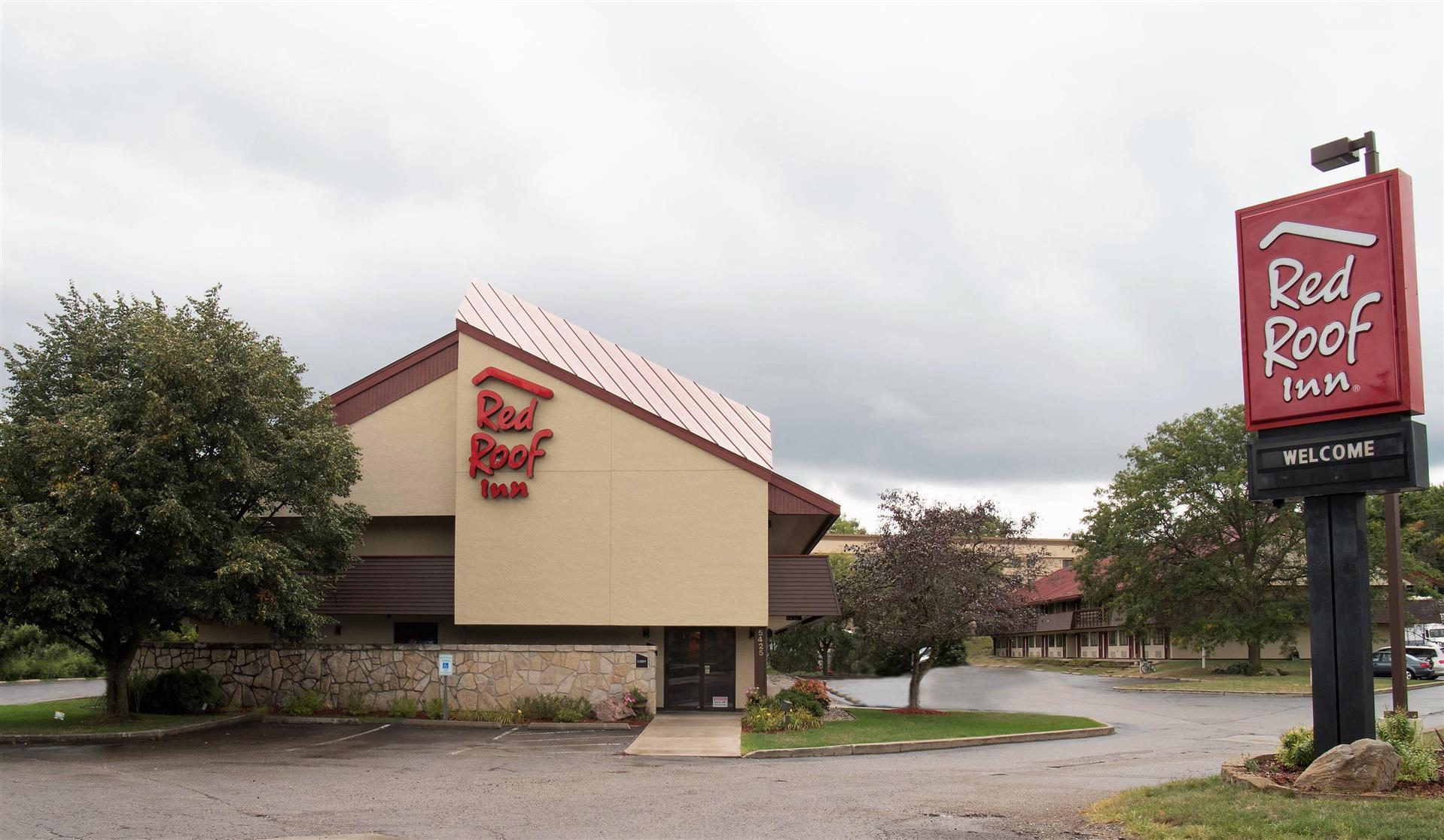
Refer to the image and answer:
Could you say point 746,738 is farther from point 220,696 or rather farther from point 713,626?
point 220,696

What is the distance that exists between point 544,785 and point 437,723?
1006 centimetres

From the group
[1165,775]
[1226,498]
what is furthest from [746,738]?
[1226,498]

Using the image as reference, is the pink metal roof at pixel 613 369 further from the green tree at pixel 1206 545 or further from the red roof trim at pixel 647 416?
the green tree at pixel 1206 545

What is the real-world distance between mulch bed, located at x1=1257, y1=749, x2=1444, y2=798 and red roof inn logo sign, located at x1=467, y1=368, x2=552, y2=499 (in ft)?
59.2

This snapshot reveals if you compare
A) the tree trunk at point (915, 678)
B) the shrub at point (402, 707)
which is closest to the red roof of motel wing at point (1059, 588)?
the tree trunk at point (915, 678)

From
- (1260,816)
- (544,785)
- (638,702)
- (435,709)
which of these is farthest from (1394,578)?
(435,709)

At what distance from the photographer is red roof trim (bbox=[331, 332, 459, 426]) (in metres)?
29.1

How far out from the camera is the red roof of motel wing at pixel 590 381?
27.2 m

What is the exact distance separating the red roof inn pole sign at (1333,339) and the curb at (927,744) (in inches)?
382

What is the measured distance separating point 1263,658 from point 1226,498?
1235cm

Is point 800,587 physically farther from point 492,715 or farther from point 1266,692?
point 1266,692

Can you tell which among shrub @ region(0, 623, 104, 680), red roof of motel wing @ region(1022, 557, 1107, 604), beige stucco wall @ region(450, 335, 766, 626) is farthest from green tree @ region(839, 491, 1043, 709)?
red roof of motel wing @ region(1022, 557, 1107, 604)

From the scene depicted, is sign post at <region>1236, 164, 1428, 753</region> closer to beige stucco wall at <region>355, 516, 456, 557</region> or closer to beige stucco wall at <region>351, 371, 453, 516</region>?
beige stucco wall at <region>351, 371, 453, 516</region>

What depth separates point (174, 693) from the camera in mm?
25406
